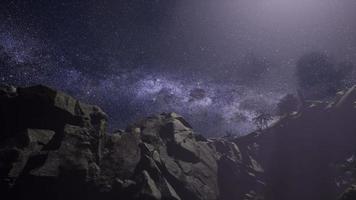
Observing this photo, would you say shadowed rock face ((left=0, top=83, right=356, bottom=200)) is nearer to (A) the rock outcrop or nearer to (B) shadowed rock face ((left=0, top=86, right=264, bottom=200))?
(B) shadowed rock face ((left=0, top=86, right=264, bottom=200))

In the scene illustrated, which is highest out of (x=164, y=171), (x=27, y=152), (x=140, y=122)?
(x=140, y=122)

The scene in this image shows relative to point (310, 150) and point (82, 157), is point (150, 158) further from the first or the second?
point (310, 150)

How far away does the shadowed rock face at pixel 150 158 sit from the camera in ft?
99.0

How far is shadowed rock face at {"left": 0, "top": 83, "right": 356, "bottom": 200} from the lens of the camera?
3017cm

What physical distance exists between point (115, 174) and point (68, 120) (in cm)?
1047

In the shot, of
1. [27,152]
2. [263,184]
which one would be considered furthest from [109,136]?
[263,184]

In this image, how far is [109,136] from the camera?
4025 cm

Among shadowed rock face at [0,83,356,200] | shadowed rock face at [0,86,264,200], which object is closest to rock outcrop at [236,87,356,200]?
shadowed rock face at [0,83,356,200]

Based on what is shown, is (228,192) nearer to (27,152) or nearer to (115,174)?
(115,174)

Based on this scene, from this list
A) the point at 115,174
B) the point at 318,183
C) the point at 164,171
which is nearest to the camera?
the point at 115,174

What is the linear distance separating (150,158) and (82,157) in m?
9.94

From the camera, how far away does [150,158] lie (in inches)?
1496

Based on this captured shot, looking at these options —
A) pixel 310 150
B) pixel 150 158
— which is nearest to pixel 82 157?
pixel 150 158

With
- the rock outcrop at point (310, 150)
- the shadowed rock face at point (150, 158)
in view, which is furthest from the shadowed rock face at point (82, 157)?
the rock outcrop at point (310, 150)
